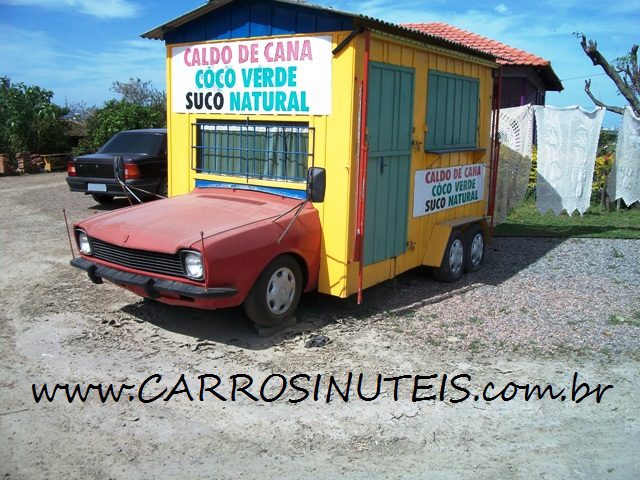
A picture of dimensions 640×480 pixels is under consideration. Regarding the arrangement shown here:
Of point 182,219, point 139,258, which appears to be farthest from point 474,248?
point 139,258

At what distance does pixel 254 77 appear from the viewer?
6.25 m

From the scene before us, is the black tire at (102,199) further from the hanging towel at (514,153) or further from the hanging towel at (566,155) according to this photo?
the hanging towel at (566,155)

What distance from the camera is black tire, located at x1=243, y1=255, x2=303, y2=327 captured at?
17.6 ft

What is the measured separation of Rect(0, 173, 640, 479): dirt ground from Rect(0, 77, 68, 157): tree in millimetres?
14531

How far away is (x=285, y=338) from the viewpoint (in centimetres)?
557

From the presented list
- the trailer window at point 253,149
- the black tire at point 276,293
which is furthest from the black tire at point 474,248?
the black tire at point 276,293

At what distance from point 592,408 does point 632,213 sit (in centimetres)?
984

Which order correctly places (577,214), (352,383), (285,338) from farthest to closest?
(577,214) < (285,338) < (352,383)

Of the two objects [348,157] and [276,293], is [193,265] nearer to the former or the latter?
[276,293]

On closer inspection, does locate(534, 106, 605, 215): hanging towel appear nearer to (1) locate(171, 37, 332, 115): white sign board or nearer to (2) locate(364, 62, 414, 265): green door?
(2) locate(364, 62, 414, 265): green door

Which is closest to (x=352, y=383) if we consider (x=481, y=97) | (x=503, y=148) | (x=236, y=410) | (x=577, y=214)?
(x=236, y=410)

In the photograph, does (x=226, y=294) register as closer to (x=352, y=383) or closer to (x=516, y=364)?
(x=352, y=383)

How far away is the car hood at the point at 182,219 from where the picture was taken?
5180 mm

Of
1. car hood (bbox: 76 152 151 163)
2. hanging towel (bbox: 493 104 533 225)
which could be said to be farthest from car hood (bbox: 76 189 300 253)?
hanging towel (bbox: 493 104 533 225)
